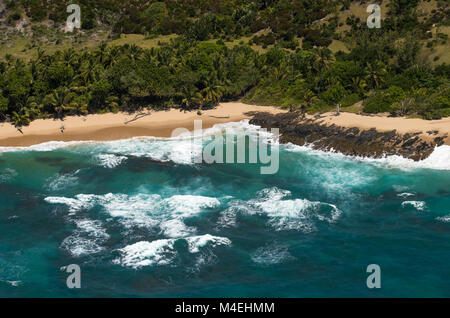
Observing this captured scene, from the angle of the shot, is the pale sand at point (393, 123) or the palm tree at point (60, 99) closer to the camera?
the pale sand at point (393, 123)

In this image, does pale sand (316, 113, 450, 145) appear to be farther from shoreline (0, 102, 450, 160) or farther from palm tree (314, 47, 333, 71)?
palm tree (314, 47, 333, 71)

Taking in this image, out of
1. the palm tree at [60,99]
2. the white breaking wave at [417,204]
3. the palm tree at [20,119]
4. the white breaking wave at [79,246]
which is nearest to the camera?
Answer: the white breaking wave at [79,246]

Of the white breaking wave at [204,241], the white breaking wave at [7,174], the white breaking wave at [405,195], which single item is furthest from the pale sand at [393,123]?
the white breaking wave at [7,174]

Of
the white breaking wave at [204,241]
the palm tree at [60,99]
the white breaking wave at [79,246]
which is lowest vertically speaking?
the white breaking wave at [79,246]

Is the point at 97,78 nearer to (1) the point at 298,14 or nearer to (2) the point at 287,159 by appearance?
(2) the point at 287,159

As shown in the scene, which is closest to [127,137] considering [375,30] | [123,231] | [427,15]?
[123,231]

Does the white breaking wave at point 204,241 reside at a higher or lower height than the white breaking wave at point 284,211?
lower

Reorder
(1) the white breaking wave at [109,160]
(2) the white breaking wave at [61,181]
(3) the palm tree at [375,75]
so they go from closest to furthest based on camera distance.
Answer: (2) the white breaking wave at [61,181] < (1) the white breaking wave at [109,160] < (3) the palm tree at [375,75]

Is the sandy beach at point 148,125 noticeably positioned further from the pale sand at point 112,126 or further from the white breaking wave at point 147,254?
the white breaking wave at point 147,254

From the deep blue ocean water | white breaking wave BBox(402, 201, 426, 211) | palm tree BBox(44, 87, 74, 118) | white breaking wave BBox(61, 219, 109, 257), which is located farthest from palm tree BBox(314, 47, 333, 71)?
white breaking wave BBox(61, 219, 109, 257)
